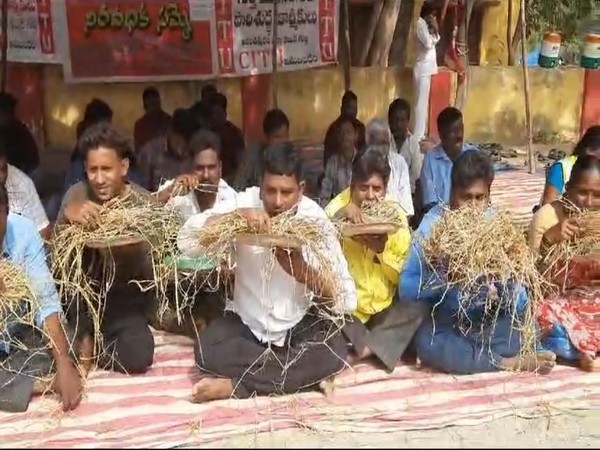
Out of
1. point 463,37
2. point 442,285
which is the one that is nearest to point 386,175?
point 442,285

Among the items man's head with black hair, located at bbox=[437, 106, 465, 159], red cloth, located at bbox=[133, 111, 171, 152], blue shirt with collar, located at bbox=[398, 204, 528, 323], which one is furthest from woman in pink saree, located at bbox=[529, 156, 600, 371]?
red cloth, located at bbox=[133, 111, 171, 152]

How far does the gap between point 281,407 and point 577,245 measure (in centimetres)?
154

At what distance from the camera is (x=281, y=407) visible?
3.73 m

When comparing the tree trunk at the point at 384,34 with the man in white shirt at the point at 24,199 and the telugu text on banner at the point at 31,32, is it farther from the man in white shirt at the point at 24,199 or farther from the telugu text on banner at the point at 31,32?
the man in white shirt at the point at 24,199

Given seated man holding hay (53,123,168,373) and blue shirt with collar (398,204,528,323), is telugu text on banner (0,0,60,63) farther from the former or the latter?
blue shirt with collar (398,204,528,323)

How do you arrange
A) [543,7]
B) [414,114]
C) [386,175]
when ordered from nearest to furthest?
[386,175]
[414,114]
[543,7]

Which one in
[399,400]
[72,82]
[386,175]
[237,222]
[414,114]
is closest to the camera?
[237,222]

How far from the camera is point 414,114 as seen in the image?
33.5 feet

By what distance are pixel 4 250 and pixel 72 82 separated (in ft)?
16.7

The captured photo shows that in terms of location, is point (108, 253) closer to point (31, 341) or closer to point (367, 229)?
point (31, 341)

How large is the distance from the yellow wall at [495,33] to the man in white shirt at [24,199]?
8.30 metres

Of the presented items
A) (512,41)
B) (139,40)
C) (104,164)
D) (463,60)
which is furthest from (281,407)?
(512,41)

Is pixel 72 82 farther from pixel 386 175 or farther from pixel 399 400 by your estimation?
pixel 399 400

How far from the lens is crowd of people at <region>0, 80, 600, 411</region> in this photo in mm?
3691
